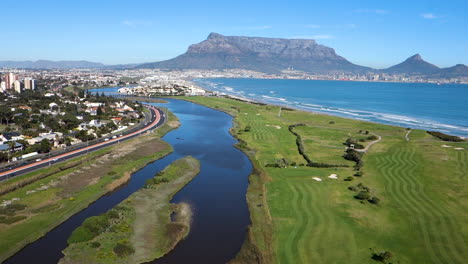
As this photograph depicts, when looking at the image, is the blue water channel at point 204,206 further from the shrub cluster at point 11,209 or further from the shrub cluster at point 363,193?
the shrub cluster at point 363,193

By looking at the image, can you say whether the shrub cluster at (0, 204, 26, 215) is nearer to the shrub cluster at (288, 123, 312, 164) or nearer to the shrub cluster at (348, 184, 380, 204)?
the shrub cluster at (348, 184, 380, 204)

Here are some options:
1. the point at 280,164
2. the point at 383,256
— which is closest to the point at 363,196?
the point at 383,256

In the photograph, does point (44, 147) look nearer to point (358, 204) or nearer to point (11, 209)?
point (11, 209)

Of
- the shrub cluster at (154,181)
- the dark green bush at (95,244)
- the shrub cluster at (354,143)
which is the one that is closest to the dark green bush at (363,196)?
the shrub cluster at (154,181)

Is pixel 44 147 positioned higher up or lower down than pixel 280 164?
lower down

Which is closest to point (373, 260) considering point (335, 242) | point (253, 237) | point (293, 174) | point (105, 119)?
point (335, 242)

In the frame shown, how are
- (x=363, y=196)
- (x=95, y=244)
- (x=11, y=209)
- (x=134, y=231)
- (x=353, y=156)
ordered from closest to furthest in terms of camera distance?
(x=95, y=244), (x=134, y=231), (x=11, y=209), (x=363, y=196), (x=353, y=156)

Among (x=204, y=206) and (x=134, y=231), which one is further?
(x=204, y=206)
